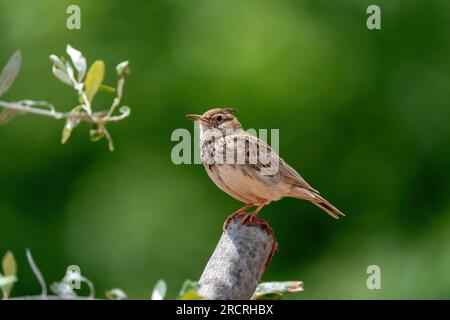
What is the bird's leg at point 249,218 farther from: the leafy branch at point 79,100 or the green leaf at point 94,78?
the green leaf at point 94,78

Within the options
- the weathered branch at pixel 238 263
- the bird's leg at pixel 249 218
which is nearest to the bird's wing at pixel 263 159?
the bird's leg at pixel 249 218

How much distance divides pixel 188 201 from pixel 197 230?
308 mm

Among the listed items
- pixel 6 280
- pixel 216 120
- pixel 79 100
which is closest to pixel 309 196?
pixel 216 120

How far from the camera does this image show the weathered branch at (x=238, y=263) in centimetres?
302

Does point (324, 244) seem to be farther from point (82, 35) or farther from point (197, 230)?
point (82, 35)

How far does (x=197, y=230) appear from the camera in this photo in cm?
799

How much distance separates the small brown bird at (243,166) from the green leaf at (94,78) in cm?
170

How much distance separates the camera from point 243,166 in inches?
178

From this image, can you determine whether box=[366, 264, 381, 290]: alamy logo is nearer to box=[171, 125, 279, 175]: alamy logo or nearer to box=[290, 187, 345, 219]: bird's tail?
box=[290, 187, 345, 219]: bird's tail

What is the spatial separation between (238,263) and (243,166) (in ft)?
4.46

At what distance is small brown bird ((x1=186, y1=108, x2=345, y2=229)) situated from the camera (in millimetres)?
4457

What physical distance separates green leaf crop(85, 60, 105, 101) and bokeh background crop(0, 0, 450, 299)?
16.5ft

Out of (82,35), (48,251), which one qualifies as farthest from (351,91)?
(48,251)

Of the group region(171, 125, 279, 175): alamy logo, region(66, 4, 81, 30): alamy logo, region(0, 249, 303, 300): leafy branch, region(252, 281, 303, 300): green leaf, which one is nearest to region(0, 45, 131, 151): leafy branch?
region(0, 249, 303, 300): leafy branch
